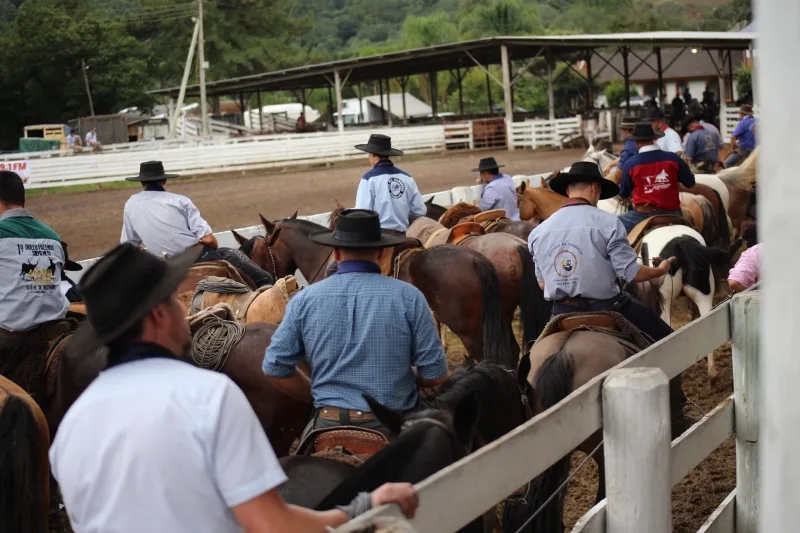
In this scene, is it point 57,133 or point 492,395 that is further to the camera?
point 57,133

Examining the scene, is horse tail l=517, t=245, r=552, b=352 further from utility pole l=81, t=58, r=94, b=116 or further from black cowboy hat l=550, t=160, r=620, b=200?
utility pole l=81, t=58, r=94, b=116

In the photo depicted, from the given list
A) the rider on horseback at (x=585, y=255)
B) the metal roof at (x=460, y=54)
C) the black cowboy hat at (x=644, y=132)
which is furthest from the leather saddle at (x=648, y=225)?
the metal roof at (x=460, y=54)

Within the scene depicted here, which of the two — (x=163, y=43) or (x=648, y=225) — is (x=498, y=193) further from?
(x=163, y=43)

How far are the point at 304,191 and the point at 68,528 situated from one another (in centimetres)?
1899

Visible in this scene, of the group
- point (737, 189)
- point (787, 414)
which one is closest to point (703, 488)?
point (787, 414)

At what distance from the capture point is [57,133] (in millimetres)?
45469

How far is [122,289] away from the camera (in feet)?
7.93

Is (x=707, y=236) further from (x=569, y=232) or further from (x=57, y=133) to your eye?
(x=57, y=133)

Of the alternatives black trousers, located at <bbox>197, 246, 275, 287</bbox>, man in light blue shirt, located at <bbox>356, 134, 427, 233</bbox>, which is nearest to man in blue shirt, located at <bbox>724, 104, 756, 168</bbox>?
man in light blue shirt, located at <bbox>356, 134, 427, 233</bbox>

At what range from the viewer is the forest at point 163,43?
53.2 meters

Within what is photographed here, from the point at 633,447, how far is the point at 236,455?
166 centimetres

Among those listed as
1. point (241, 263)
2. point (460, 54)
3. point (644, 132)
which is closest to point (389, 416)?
point (241, 263)

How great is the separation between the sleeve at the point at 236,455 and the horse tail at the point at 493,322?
5.26 m

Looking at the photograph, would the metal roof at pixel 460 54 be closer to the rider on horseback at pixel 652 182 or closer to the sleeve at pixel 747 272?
the rider on horseback at pixel 652 182
